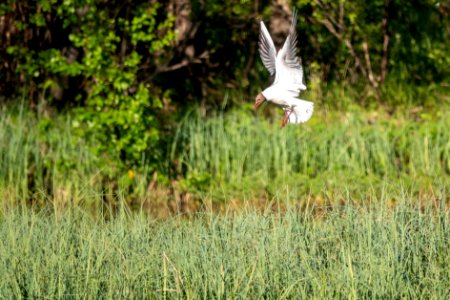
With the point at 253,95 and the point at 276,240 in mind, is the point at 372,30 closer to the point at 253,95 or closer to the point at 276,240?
the point at 253,95

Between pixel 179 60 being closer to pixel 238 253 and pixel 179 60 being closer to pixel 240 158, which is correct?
pixel 240 158

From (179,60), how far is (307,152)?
6.33 ft

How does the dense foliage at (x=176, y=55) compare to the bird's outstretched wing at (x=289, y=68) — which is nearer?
the bird's outstretched wing at (x=289, y=68)

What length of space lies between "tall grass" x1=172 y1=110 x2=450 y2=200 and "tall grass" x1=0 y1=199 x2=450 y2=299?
9.56 feet

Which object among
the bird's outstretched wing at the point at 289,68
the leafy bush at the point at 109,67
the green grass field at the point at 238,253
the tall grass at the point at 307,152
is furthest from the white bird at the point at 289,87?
the leafy bush at the point at 109,67

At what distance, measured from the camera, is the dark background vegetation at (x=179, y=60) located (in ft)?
26.7

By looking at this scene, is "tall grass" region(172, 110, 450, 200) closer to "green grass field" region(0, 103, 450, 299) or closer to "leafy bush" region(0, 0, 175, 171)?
"leafy bush" region(0, 0, 175, 171)

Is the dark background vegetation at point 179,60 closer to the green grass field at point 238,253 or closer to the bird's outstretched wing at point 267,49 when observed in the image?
the green grass field at point 238,253

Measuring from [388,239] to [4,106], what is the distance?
4580 mm

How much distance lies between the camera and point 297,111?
227 inches

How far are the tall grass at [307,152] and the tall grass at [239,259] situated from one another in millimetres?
2914

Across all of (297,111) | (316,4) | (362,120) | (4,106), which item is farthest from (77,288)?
(316,4)

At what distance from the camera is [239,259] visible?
4.50 m

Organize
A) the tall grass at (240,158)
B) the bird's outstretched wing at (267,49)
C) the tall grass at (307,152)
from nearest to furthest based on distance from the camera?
the bird's outstretched wing at (267,49) → the tall grass at (240,158) → the tall grass at (307,152)
